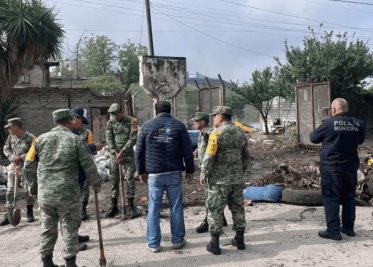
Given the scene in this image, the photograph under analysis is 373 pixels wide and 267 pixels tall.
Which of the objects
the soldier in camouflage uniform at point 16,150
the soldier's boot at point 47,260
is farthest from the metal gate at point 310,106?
the soldier's boot at point 47,260

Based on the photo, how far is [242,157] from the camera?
17.9 feet

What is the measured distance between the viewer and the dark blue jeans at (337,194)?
5.39m

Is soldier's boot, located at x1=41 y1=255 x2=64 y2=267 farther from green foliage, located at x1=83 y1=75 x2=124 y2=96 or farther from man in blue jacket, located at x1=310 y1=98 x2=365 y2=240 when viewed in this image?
green foliage, located at x1=83 y1=75 x2=124 y2=96

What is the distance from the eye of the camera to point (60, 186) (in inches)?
174

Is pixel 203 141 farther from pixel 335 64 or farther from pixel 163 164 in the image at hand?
pixel 335 64

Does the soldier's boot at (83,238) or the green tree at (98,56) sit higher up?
the green tree at (98,56)

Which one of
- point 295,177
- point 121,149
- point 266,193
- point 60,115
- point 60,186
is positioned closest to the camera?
point 60,186

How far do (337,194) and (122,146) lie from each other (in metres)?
3.43

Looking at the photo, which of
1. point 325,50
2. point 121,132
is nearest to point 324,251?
point 121,132

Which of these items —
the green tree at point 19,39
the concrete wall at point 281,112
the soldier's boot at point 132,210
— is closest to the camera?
the soldier's boot at point 132,210

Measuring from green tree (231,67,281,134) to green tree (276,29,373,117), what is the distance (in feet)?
14.0

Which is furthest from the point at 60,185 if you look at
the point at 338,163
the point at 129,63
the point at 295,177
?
the point at 129,63

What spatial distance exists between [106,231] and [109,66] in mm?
48236

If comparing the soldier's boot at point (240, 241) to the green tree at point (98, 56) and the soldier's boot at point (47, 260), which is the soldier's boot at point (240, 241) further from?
the green tree at point (98, 56)
